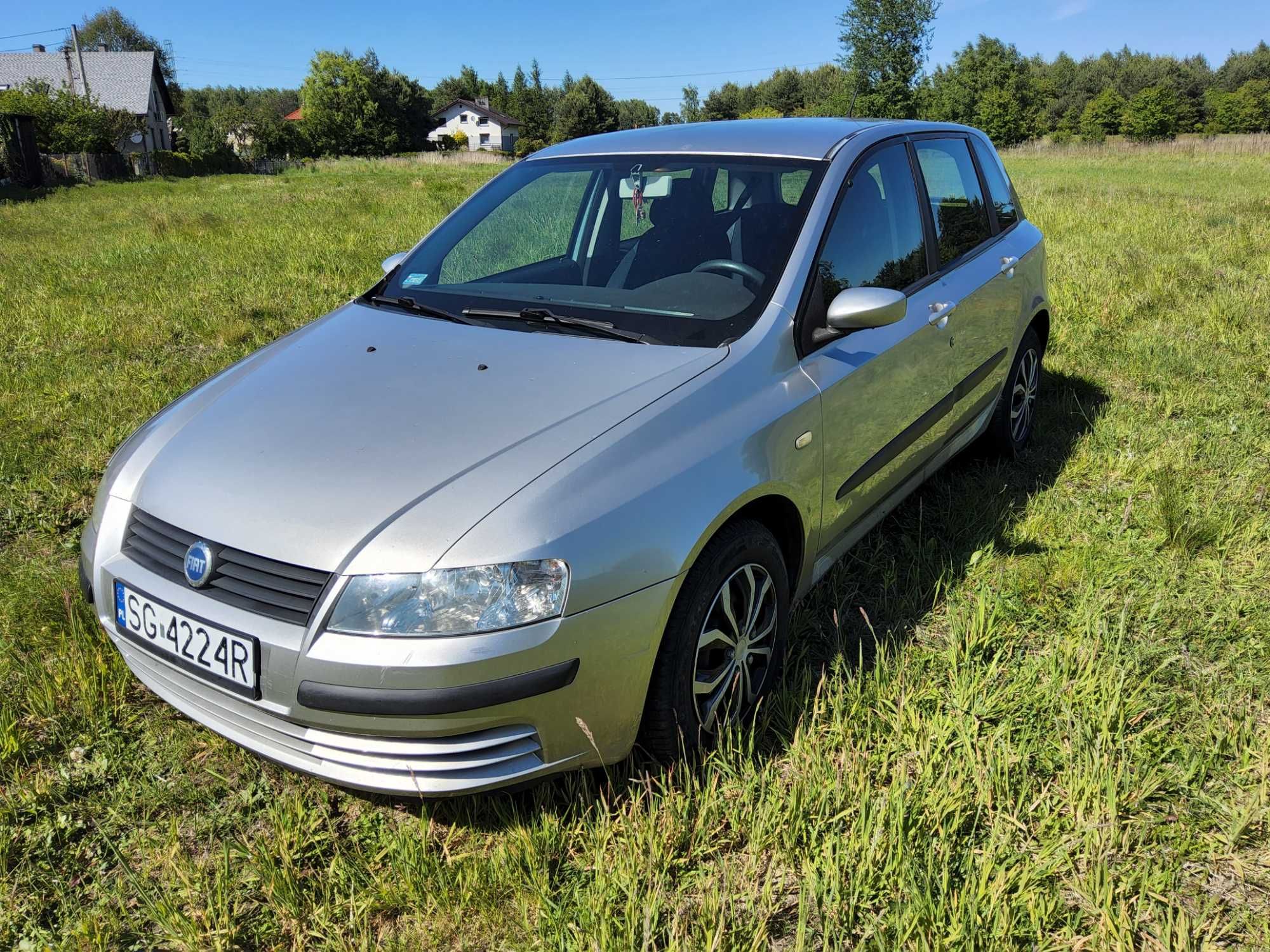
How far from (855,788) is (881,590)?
125cm

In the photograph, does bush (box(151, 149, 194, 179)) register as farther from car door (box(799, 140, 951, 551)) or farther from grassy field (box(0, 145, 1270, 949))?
car door (box(799, 140, 951, 551))

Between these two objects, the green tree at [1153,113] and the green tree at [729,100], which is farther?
the green tree at [729,100]

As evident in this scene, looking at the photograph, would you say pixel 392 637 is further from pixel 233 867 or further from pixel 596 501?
pixel 233 867

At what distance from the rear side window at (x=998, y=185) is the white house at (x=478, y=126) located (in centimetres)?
10123

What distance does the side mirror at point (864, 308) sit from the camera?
8.47 ft

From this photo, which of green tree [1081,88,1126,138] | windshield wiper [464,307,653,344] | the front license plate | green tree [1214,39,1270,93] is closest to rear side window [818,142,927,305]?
windshield wiper [464,307,653,344]

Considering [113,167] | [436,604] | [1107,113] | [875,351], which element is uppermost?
[1107,113]

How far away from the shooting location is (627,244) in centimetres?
313

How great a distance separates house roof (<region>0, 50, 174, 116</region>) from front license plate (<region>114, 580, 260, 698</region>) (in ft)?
221

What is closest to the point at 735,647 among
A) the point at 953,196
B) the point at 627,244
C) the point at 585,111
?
the point at 627,244

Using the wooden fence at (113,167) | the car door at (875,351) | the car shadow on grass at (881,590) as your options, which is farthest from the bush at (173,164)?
the car door at (875,351)

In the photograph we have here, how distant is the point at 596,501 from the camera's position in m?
1.94

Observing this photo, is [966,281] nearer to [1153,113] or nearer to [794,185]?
[794,185]

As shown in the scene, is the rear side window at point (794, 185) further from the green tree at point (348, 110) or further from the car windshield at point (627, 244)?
the green tree at point (348, 110)
